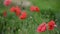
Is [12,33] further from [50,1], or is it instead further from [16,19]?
[50,1]

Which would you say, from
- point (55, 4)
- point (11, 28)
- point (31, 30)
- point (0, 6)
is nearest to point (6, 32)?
point (11, 28)

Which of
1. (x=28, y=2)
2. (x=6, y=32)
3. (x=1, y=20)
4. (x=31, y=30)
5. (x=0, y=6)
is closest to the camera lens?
(x=31, y=30)

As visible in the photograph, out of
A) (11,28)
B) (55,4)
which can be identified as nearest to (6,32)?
(11,28)

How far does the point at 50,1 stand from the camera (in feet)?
19.0

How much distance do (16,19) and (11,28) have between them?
393 millimetres

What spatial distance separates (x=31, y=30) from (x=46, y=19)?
22.2 inches

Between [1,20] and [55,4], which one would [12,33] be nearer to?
[1,20]

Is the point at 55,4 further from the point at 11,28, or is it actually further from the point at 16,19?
the point at 11,28

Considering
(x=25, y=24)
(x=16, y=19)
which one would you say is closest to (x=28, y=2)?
(x=16, y=19)

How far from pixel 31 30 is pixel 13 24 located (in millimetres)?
508

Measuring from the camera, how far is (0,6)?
17.9 feet

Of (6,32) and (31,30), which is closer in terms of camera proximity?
(31,30)

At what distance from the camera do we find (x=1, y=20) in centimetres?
411

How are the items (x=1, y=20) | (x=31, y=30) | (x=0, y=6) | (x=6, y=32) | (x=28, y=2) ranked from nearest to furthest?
(x=31, y=30)
(x=6, y=32)
(x=1, y=20)
(x=0, y=6)
(x=28, y=2)
